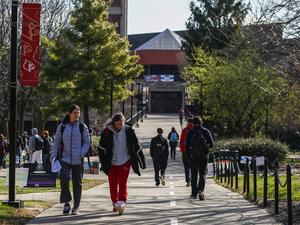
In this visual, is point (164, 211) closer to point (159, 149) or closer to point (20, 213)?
point (20, 213)

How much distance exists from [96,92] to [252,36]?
28677mm

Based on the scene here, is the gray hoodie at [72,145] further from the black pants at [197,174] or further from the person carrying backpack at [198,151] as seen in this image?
the black pants at [197,174]

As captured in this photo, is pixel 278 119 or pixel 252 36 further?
pixel 278 119

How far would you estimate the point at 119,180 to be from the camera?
10.8 meters

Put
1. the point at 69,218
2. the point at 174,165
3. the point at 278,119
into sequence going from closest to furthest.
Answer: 1. the point at 69,218
2. the point at 174,165
3. the point at 278,119

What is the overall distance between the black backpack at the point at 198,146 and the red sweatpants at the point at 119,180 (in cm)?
310

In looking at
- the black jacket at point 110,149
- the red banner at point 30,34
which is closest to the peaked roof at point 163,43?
the red banner at point 30,34

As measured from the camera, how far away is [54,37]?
42781mm

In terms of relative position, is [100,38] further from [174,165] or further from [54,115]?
[174,165]

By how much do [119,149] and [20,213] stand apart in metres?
1.84

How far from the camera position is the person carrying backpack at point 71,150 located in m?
10.6

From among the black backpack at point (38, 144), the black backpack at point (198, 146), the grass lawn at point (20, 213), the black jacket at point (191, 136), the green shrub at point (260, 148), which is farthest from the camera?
the green shrub at point (260, 148)

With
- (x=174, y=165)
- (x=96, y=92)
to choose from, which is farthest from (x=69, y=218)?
(x=96, y=92)

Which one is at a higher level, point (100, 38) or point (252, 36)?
point (100, 38)
